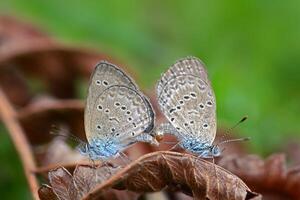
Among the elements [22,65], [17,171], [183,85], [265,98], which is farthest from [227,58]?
[183,85]

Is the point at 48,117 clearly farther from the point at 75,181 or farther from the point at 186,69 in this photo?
the point at 75,181

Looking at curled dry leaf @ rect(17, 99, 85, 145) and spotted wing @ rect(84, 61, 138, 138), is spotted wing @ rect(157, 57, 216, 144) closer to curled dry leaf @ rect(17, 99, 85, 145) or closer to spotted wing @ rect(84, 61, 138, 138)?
spotted wing @ rect(84, 61, 138, 138)

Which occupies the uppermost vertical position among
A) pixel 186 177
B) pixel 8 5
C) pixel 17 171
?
pixel 8 5

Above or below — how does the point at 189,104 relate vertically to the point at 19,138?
below

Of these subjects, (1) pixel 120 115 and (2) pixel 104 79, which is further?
(1) pixel 120 115

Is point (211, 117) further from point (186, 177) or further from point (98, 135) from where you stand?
point (186, 177)

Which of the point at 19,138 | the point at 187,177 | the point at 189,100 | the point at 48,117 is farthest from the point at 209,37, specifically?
the point at 187,177
